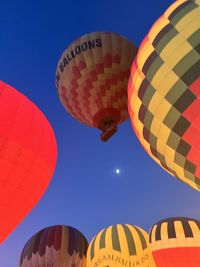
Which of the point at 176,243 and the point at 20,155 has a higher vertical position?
the point at 20,155

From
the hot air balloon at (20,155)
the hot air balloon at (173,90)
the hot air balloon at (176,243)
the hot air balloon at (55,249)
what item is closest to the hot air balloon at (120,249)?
the hot air balloon at (176,243)

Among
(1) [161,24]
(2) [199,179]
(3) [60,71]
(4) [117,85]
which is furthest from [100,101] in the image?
(2) [199,179]

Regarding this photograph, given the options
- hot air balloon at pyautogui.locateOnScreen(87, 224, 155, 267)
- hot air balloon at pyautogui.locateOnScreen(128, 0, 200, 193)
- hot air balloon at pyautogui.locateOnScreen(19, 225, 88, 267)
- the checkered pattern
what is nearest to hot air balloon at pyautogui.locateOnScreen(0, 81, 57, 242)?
hot air balloon at pyautogui.locateOnScreen(128, 0, 200, 193)

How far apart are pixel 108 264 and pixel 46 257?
2.87 m

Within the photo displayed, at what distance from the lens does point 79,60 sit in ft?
43.9

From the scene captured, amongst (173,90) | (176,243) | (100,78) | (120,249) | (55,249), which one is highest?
(100,78)

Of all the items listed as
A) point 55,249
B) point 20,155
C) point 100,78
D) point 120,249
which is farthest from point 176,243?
point 20,155

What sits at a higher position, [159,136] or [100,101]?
[100,101]

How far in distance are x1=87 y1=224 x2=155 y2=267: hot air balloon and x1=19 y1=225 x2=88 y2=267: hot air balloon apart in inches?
38.1

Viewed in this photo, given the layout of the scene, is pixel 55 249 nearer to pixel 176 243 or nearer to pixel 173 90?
pixel 176 243

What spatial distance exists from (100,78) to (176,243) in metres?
6.68

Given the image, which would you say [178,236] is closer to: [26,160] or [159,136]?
[159,136]

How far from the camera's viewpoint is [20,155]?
689cm

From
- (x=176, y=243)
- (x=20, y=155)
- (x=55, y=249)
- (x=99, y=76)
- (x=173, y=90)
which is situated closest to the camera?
(x=20, y=155)
